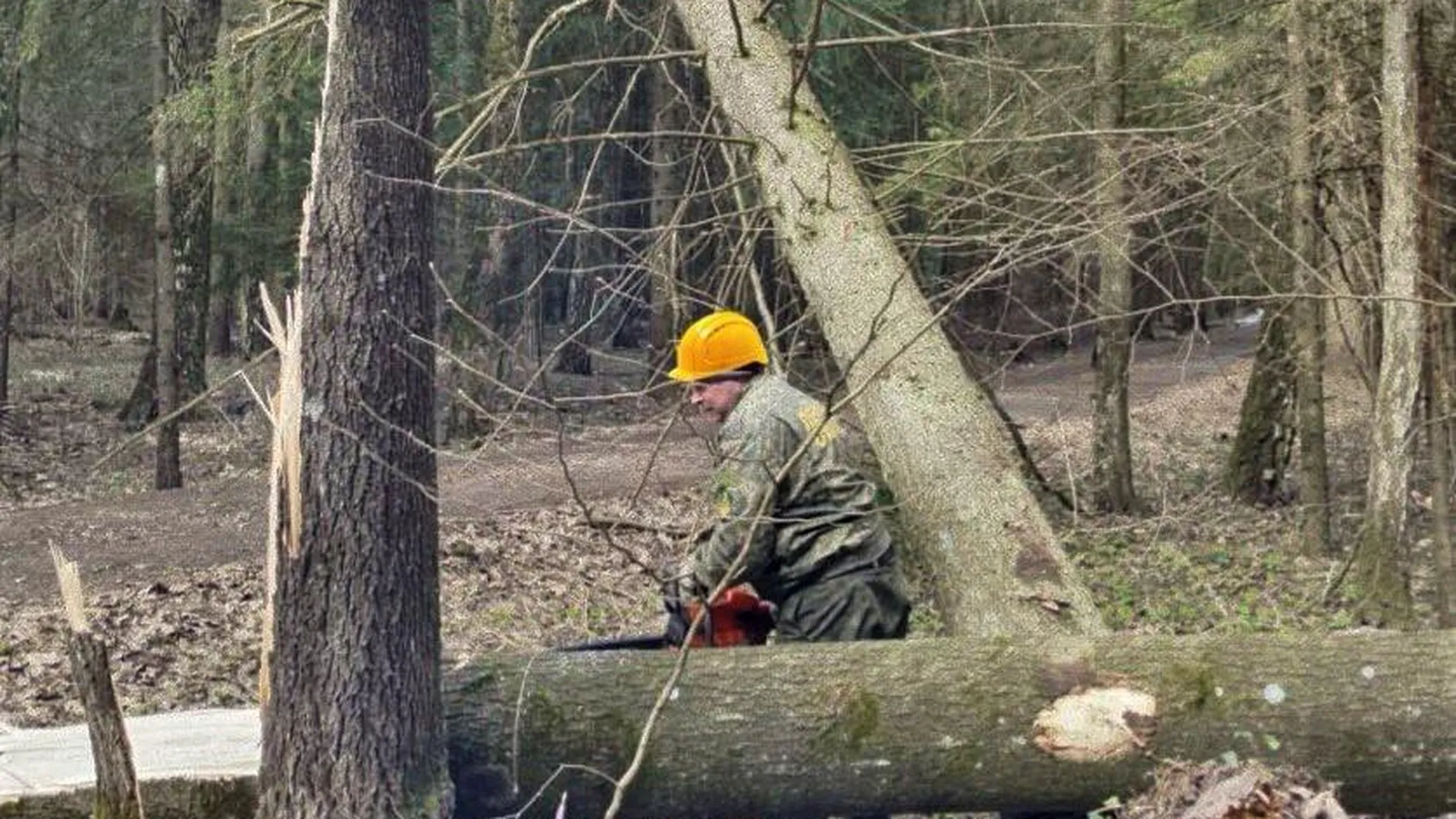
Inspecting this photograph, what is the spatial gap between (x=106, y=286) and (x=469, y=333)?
13411 millimetres

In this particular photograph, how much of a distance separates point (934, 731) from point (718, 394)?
1605mm

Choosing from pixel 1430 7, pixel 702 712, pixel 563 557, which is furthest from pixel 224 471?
pixel 702 712

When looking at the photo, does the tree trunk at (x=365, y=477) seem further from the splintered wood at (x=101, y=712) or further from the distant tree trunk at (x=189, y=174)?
the distant tree trunk at (x=189, y=174)

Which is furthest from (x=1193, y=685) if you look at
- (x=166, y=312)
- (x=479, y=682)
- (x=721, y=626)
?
(x=166, y=312)

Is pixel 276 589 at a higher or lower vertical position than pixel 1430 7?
lower

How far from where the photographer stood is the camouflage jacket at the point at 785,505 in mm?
6125

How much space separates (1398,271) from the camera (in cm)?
954

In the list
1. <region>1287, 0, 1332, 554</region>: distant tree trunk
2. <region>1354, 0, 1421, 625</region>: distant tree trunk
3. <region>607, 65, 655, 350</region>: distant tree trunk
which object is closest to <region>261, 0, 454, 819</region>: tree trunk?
<region>1354, 0, 1421, 625</region>: distant tree trunk

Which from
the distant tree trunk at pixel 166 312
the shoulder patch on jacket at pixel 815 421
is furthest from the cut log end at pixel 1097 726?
the distant tree trunk at pixel 166 312

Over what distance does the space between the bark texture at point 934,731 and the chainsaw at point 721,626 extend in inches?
26.0

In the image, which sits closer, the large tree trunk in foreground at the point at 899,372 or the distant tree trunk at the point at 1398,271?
the large tree trunk in foreground at the point at 899,372

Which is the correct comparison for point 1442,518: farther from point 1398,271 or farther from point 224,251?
point 224,251

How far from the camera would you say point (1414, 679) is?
5.62 metres

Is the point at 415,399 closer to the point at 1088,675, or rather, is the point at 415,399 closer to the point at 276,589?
the point at 276,589
